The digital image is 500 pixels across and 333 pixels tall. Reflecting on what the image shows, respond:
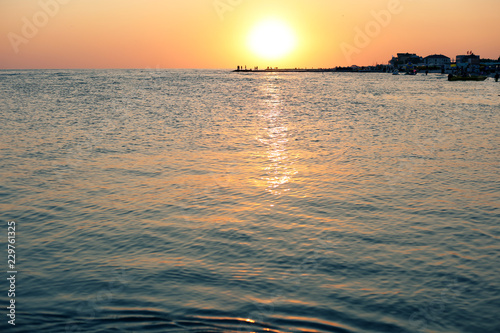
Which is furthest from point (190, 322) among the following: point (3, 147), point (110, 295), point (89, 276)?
point (3, 147)

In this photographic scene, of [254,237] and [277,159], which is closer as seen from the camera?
[254,237]

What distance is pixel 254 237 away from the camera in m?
14.0

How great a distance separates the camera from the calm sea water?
9.40m

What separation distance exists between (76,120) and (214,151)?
82.8 feet

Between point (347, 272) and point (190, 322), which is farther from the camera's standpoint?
point (347, 272)

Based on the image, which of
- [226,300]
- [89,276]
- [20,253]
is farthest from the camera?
[20,253]

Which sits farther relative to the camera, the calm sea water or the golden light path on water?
the golden light path on water

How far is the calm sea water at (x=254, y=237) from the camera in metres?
9.40

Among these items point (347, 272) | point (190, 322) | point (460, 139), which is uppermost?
point (460, 139)

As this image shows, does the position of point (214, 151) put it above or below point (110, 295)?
above

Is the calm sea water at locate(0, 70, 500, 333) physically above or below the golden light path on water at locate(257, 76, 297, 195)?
below

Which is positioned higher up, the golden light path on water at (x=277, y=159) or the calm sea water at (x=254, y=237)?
the golden light path on water at (x=277, y=159)

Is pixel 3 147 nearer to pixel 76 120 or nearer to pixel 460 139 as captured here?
pixel 76 120

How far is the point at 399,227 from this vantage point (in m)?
14.8
